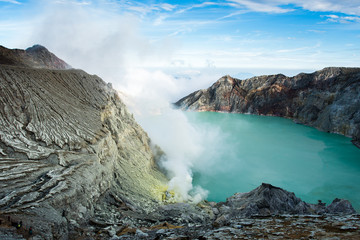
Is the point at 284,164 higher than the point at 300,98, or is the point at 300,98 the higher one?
the point at 300,98

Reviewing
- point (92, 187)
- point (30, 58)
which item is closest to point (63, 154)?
point (92, 187)

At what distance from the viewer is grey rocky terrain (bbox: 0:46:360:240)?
8656 millimetres

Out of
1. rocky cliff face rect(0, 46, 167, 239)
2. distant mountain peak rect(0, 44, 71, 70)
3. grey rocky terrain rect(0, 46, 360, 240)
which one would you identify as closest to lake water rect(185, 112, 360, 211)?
grey rocky terrain rect(0, 46, 360, 240)

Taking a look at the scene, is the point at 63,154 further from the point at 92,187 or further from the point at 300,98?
the point at 300,98

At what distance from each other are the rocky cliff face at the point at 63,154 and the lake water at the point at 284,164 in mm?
8077

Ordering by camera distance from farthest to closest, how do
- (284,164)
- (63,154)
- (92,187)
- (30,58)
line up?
(284,164) → (30,58) → (63,154) → (92,187)

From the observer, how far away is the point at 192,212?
647 inches

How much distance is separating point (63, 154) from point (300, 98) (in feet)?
224

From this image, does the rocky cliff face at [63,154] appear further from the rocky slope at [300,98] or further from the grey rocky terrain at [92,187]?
the rocky slope at [300,98]

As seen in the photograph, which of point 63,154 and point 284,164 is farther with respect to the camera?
point 284,164

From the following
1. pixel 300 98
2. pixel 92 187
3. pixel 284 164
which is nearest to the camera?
pixel 92 187

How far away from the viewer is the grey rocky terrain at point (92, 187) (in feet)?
28.4

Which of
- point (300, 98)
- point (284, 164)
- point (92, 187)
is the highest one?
point (300, 98)

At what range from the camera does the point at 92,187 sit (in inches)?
506
